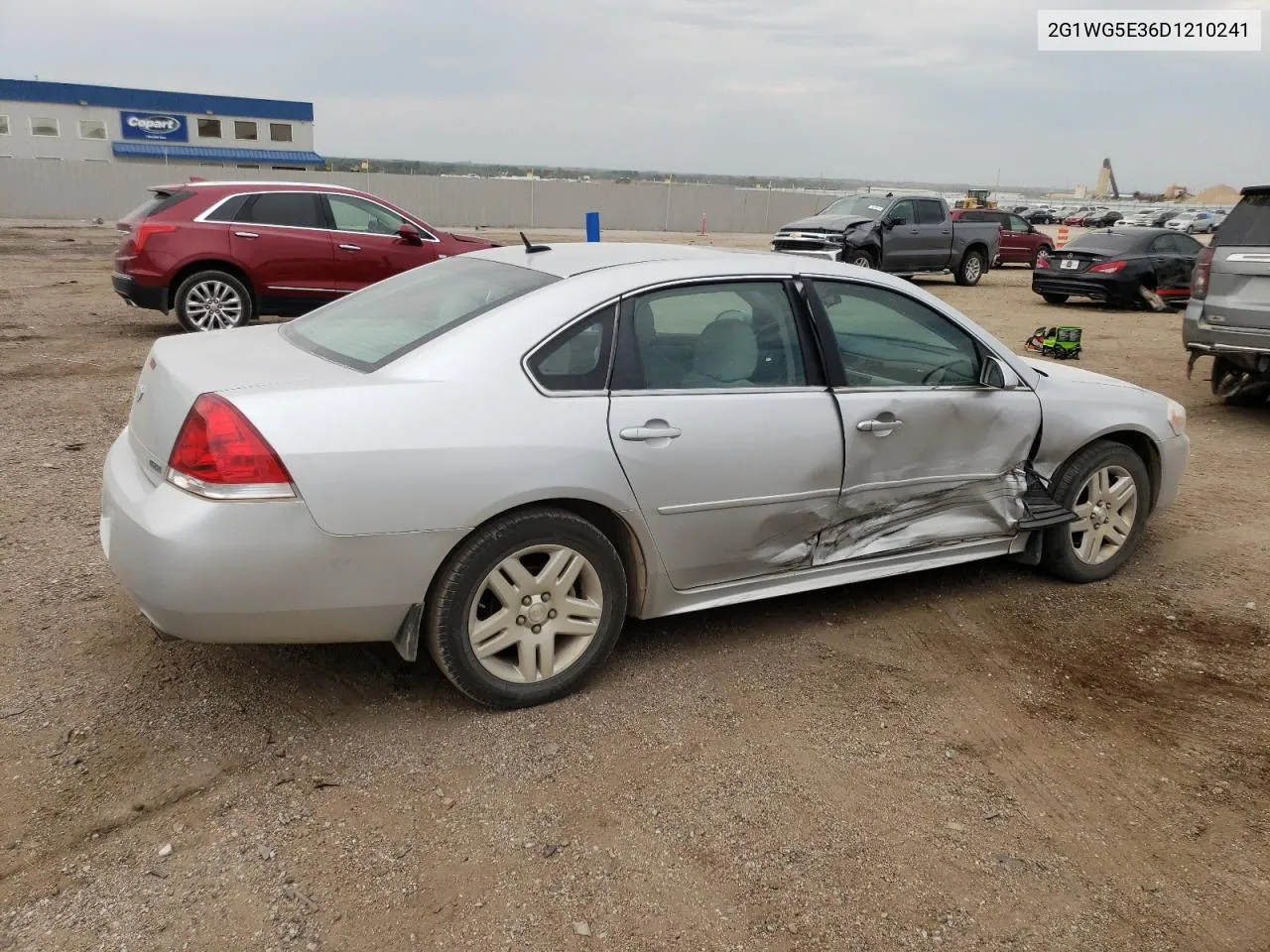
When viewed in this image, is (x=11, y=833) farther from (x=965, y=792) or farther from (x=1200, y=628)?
(x=1200, y=628)

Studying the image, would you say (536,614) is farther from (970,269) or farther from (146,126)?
(146,126)

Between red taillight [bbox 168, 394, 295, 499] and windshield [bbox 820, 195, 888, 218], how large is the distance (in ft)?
59.2

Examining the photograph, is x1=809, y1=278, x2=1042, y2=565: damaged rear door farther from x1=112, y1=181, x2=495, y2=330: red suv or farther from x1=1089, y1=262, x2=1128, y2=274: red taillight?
x1=1089, y1=262, x2=1128, y2=274: red taillight

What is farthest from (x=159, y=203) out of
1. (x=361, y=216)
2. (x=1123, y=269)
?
(x=1123, y=269)

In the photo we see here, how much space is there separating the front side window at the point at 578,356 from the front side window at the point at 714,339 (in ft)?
0.25

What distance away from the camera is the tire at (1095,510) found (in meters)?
4.67

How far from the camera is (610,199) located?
4053cm

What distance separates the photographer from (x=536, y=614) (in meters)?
3.40

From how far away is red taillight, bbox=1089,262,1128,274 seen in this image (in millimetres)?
17188

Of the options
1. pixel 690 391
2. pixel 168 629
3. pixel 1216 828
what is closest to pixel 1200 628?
pixel 1216 828

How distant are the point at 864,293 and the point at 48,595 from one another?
3589mm

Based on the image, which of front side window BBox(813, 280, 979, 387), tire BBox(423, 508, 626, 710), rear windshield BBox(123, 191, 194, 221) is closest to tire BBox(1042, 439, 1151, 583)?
front side window BBox(813, 280, 979, 387)

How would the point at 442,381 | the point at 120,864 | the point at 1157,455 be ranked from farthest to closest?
the point at 1157,455 → the point at 442,381 → the point at 120,864

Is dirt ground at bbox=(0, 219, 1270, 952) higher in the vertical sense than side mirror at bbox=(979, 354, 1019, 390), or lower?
lower
